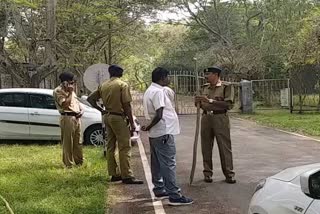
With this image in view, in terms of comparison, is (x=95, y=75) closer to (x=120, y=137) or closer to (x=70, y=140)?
(x=70, y=140)

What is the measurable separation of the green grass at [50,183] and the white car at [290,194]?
305cm

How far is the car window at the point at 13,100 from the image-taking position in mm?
13836

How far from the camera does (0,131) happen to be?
44.9 ft

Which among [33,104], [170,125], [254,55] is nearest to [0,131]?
[33,104]

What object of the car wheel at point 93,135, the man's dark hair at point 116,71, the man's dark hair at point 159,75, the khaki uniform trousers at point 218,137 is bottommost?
the car wheel at point 93,135

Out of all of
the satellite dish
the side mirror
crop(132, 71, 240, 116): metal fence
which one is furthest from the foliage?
the side mirror

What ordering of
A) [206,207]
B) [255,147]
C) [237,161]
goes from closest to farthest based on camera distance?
[206,207]
[237,161]
[255,147]

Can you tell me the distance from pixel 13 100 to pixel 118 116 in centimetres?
650

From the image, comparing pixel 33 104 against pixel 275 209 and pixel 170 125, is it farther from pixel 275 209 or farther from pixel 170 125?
pixel 275 209

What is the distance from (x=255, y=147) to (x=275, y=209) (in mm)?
9025

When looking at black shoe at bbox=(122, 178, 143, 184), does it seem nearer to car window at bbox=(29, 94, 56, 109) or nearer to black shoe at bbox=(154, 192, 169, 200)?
black shoe at bbox=(154, 192, 169, 200)

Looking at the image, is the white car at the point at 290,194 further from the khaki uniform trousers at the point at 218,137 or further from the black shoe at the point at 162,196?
the khaki uniform trousers at the point at 218,137

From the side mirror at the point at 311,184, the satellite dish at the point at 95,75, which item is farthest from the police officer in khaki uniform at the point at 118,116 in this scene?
the side mirror at the point at 311,184

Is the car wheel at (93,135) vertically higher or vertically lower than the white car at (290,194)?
lower
